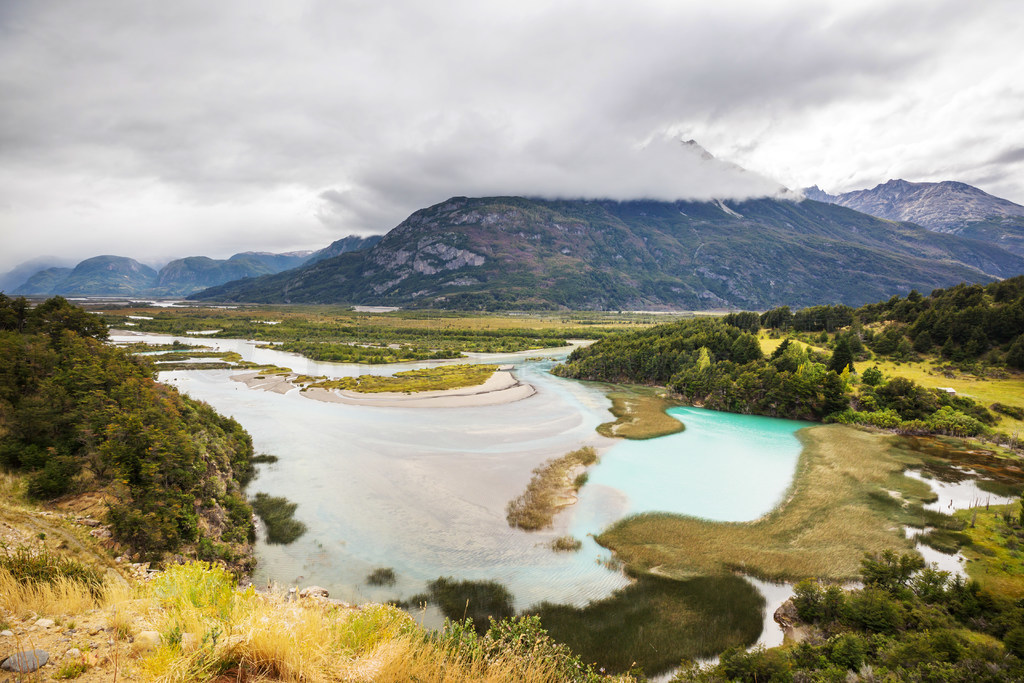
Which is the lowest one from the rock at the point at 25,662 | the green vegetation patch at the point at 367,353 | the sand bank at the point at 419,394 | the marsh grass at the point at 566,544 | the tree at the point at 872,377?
the marsh grass at the point at 566,544

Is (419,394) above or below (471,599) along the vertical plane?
above

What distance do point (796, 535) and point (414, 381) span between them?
56.8 metres

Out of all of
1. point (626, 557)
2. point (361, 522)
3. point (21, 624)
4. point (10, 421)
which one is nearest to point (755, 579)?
point (626, 557)

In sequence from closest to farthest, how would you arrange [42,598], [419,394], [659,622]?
1. [42,598]
2. [659,622]
3. [419,394]

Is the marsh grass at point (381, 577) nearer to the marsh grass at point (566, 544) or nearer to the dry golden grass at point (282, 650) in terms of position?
the marsh grass at point (566, 544)

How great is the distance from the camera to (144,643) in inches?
221

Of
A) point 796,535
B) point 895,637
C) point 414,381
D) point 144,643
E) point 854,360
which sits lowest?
point 796,535

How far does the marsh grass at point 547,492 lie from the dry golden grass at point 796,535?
13.9 ft

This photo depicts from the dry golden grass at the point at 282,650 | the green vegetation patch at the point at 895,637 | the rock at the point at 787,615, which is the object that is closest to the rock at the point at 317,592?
the dry golden grass at the point at 282,650

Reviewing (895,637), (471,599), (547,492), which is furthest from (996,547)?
(471,599)

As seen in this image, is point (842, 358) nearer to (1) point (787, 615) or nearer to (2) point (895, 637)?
(1) point (787, 615)

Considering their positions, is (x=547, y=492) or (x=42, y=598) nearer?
(x=42, y=598)

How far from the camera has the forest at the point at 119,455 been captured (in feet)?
58.6

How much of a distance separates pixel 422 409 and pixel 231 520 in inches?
1223
